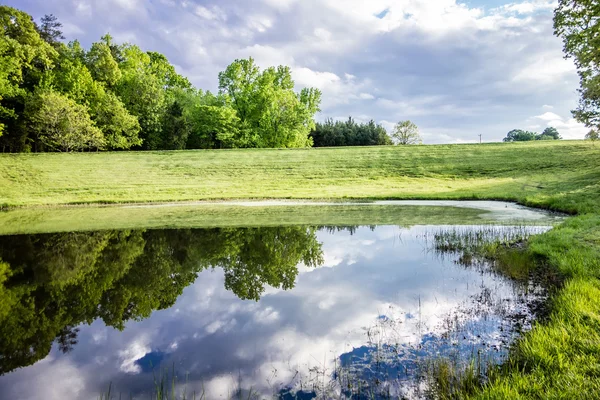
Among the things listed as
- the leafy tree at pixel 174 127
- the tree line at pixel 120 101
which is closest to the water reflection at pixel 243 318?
the tree line at pixel 120 101

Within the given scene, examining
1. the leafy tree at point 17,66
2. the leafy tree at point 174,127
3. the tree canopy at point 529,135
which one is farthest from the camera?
the tree canopy at point 529,135

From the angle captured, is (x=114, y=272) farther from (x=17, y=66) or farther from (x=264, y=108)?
(x=264, y=108)

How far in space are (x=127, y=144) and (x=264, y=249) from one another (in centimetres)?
4344

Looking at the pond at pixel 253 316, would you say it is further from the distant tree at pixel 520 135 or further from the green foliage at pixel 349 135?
the distant tree at pixel 520 135

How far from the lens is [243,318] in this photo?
5.73 metres

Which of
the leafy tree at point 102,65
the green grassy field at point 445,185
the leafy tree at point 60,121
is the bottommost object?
the green grassy field at point 445,185

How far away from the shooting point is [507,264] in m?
7.90

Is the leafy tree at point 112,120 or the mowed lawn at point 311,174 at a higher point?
the leafy tree at point 112,120

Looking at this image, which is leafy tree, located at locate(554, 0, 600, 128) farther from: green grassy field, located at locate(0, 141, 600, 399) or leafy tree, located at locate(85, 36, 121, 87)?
leafy tree, located at locate(85, 36, 121, 87)

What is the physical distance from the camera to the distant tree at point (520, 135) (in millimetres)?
102381

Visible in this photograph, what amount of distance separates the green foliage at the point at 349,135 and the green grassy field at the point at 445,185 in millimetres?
29444

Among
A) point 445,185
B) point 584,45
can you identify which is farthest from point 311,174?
point 584,45

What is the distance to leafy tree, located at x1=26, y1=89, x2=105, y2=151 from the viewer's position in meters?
38.9

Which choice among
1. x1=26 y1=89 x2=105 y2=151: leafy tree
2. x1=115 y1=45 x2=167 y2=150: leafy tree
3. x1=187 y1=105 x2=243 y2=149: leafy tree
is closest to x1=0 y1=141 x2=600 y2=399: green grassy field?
x1=26 y1=89 x2=105 y2=151: leafy tree
